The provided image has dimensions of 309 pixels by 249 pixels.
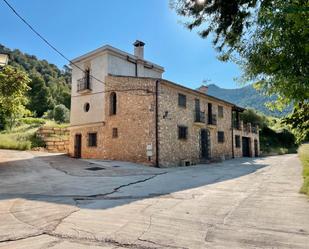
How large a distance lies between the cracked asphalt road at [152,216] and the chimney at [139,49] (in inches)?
586

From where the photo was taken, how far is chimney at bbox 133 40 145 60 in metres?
22.6

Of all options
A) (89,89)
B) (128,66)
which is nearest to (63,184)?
(89,89)

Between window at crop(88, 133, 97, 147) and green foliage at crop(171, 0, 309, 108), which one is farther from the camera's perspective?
window at crop(88, 133, 97, 147)

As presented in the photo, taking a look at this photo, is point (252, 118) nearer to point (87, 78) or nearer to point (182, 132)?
point (182, 132)

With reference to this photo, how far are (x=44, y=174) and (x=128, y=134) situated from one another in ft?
22.3

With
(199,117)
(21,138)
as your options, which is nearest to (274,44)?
(199,117)

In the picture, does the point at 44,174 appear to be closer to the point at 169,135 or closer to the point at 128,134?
the point at 128,134

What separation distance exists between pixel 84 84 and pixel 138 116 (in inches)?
229

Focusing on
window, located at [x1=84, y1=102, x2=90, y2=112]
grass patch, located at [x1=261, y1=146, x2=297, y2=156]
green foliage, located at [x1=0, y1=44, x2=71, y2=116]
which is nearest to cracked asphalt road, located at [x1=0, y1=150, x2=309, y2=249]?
window, located at [x1=84, y1=102, x2=90, y2=112]

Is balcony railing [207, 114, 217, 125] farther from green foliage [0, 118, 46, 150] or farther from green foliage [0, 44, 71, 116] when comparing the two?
green foliage [0, 44, 71, 116]

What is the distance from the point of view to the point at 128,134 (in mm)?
18297

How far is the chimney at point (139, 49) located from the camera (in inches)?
891

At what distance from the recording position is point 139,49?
74.9ft

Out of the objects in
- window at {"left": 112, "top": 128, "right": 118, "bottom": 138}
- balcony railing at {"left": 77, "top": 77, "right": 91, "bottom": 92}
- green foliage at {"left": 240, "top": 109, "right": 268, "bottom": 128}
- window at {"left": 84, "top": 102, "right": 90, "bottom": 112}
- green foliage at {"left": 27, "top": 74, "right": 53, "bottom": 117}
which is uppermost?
green foliage at {"left": 27, "top": 74, "right": 53, "bottom": 117}
